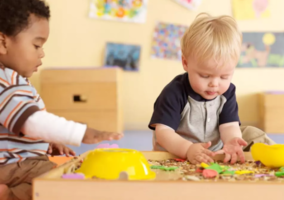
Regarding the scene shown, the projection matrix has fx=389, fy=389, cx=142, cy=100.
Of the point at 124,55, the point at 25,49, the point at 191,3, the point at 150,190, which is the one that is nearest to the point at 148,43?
the point at 124,55

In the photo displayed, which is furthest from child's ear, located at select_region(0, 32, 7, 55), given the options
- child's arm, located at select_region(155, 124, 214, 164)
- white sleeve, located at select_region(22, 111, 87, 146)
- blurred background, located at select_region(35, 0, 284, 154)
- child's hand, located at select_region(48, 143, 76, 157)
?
blurred background, located at select_region(35, 0, 284, 154)

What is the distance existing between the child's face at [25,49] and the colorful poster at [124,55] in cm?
221

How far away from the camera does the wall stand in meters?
3.02

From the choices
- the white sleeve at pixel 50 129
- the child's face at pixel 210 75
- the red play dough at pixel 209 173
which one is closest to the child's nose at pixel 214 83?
the child's face at pixel 210 75

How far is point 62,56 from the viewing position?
10.1 feet

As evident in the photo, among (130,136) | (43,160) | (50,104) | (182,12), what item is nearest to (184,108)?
(43,160)

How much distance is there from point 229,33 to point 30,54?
20.4 inches

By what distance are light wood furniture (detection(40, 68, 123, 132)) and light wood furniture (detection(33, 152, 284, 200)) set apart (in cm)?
209

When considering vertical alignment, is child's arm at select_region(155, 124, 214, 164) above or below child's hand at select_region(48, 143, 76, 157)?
above

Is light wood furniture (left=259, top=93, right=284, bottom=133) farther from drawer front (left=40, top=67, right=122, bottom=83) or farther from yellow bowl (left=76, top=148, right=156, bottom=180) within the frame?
yellow bowl (left=76, top=148, right=156, bottom=180)

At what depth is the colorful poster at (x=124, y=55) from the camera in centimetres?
304

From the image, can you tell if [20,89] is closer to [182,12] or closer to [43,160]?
[43,160]

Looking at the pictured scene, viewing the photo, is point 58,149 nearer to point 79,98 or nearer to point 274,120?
point 79,98

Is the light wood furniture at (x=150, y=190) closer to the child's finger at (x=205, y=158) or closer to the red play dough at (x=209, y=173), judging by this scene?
the red play dough at (x=209, y=173)
